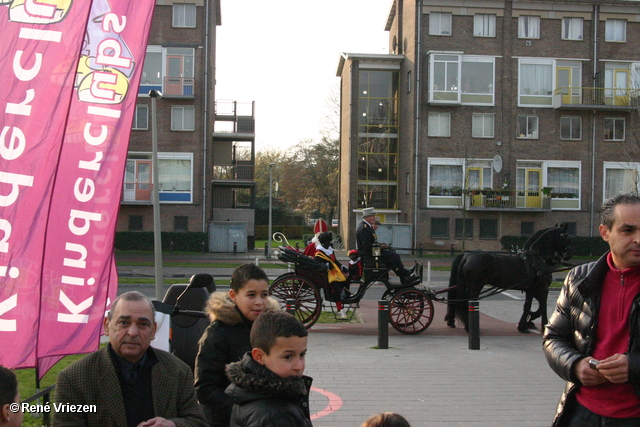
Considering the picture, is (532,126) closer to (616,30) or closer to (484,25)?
(484,25)

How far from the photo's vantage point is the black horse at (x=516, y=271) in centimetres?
1223

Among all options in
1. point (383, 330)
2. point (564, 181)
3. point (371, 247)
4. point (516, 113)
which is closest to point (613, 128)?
point (564, 181)

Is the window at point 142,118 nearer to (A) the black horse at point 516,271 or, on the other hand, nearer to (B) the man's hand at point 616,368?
(A) the black horse at point 516,271

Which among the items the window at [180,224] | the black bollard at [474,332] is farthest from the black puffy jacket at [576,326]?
the window at [180,224]

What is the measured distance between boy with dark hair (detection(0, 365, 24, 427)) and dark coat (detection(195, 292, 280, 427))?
127 cm

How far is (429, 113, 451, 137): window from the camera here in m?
41.2

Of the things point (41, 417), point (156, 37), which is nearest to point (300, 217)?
point (156, 37)

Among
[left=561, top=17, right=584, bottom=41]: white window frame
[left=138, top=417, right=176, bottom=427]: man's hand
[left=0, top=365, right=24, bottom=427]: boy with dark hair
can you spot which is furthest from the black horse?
[left=561, top=17, right=584, bottom=41]: white window frame

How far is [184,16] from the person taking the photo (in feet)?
132

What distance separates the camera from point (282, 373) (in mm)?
2912

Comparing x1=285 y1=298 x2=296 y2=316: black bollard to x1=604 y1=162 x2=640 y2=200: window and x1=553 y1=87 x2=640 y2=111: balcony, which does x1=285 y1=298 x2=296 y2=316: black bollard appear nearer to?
x1=553 y1=87 x2=640 y2=111: balcony

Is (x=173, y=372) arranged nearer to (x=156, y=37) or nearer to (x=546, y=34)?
(x=156, y=37)

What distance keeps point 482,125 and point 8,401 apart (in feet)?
135

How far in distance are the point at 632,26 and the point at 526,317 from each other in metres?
36.7
